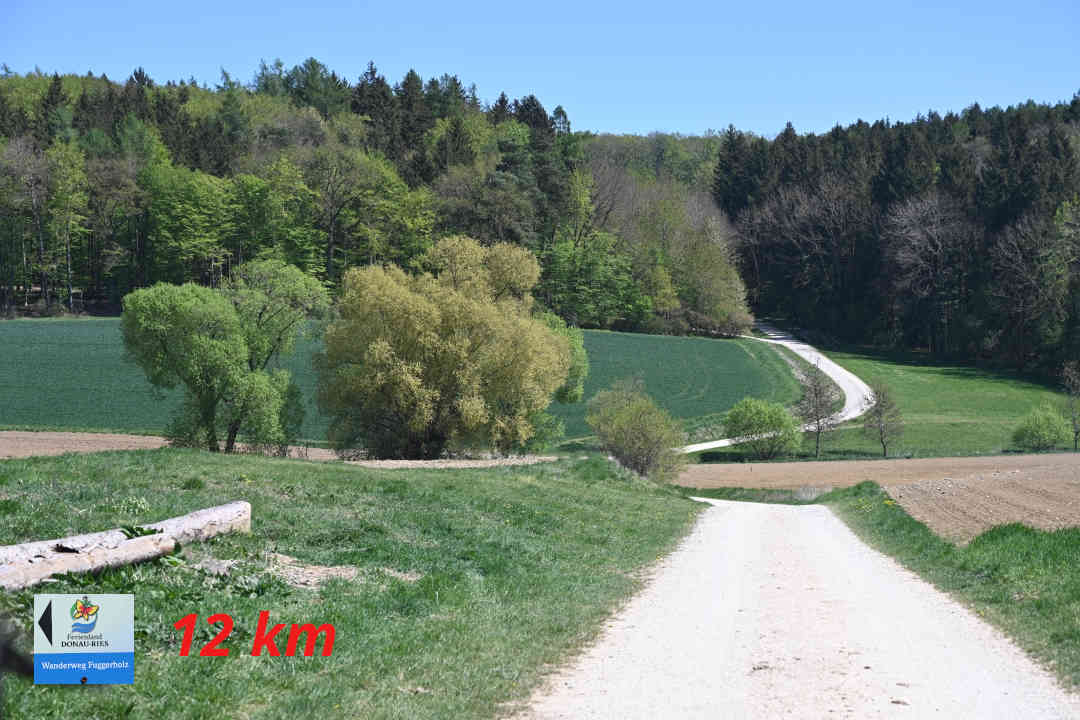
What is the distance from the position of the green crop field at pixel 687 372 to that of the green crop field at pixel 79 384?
96.6 ft

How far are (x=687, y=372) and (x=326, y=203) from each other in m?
48.0

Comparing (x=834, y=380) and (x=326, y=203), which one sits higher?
(x=326, y=203)

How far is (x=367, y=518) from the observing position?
1688 cm

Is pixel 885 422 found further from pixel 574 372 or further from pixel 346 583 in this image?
pixel 346 583

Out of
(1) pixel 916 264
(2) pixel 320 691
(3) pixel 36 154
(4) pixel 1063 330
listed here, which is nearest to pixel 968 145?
(1) pixel 916 264

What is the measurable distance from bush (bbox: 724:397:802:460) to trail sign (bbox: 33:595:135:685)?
212ft

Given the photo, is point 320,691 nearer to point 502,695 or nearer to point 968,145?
point 502,695

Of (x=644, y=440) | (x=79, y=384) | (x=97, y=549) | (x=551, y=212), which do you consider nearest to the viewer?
(x=97, y=549)

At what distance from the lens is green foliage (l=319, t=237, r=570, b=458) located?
140 feet

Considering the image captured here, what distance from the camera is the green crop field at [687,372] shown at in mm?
82625

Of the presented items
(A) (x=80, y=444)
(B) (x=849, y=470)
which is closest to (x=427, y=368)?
(A) (x=80, y=444)

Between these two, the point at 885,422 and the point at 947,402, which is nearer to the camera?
the point at 885,422

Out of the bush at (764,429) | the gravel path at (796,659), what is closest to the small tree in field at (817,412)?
the bush at (764,429)

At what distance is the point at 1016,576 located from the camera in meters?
15.2
